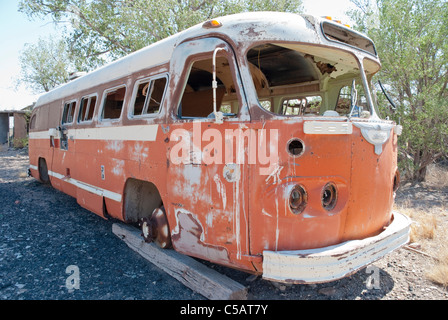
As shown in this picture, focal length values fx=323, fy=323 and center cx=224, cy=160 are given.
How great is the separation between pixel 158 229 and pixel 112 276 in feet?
2.54

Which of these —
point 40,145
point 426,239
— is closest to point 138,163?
point 426,239

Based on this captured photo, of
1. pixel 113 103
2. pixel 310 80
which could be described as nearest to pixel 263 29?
pixel 310 80

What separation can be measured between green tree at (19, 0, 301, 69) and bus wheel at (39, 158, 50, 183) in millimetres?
6345

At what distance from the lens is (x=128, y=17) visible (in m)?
12.6

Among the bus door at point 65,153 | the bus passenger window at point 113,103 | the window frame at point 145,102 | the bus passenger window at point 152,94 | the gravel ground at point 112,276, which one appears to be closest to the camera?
the gravel ground at point 112,276

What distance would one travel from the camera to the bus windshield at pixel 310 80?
376 cm

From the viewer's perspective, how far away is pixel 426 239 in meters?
5.10

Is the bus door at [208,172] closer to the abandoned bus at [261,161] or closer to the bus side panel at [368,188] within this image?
the abandoned bus at [261,161]

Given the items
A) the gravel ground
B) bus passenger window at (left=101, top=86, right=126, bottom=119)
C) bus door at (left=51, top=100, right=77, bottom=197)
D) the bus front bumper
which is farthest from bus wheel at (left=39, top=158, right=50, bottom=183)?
the bus front bumper

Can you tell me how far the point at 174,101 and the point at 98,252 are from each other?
2.53 metres

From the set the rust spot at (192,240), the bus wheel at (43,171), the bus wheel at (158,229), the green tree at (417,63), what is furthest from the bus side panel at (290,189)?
the bus wheel at (43,171)

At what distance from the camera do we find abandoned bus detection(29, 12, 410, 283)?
2771mm

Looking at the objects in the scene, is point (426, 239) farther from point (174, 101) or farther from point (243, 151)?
point (174, 101)

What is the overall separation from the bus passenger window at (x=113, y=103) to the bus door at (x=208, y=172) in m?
1.55
